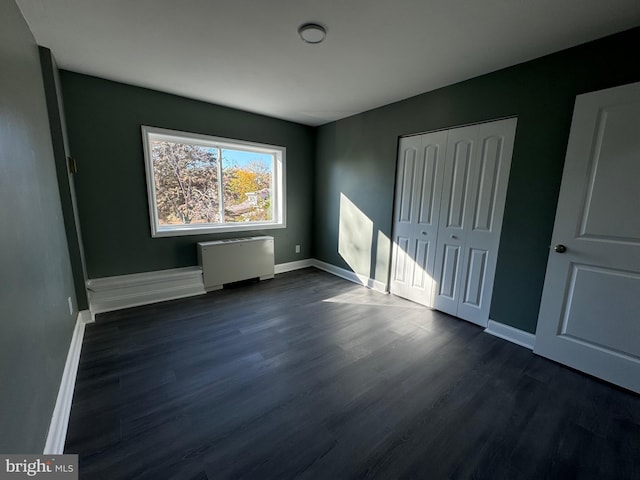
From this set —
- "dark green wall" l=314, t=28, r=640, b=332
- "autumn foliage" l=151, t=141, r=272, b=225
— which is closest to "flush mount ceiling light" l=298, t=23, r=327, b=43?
"dark green wall" l=314, t=28, r=640, b=332

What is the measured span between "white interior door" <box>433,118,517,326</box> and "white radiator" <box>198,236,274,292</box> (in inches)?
96.2

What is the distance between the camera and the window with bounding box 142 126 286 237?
3320mm

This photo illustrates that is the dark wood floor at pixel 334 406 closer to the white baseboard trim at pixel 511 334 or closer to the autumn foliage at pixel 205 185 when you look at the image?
the white baseboard trim at pixel 511 334

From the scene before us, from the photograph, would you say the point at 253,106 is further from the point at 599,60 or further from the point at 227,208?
the point at 599,60

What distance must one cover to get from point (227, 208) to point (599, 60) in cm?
408

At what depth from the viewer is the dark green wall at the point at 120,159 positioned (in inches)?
109

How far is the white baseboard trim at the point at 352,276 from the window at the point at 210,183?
1049 mm

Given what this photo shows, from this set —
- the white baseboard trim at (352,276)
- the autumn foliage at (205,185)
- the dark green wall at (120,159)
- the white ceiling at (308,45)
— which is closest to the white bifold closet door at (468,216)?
the white ceiling at (308,45)

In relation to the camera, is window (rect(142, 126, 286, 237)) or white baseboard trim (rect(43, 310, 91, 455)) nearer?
white baseboard trim (rect(43, 310, 91, 455))

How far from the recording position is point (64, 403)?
1.56 m

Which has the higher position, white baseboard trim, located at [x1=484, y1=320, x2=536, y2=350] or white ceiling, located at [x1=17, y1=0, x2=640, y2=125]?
white ceiling, located at [x1=17, y1=0, x2=640, y2=125]

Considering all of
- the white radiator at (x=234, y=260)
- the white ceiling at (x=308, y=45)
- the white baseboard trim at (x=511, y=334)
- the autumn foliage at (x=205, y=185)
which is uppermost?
the white ceiling at (x=308, y=45)

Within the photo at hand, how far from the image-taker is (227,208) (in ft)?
13.0

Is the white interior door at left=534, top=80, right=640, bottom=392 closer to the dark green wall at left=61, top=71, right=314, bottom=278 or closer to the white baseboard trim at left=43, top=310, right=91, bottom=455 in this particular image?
the white baseboard trim at left=43, top=310, right=91, bottom=455
